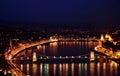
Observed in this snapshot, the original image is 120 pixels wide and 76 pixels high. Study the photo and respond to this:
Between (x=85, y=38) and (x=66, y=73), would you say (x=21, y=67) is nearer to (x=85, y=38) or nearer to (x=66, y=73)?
(x=66, y=73)

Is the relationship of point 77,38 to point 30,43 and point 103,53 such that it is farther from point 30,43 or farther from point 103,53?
point 103,53

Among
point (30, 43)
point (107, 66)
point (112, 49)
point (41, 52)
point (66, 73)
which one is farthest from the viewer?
point (30, 43)

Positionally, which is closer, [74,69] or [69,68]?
[74,69]

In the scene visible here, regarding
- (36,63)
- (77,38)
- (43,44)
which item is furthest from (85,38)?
(36,63)

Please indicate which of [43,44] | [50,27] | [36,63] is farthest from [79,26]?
[36,63]

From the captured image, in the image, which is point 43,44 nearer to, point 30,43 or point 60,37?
point 30,43

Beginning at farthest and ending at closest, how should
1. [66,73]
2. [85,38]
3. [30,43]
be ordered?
[85,38] < [30,43] < [66,73]

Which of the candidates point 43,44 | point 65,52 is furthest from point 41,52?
point 43,44

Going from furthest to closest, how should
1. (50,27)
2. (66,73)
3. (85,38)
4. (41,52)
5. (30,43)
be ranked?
(50,27) → (85,38) → (30,43) → (41,52) → (66,73)

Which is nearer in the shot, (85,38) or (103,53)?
(103,53)

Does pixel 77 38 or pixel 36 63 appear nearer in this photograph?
pixel 36 63
